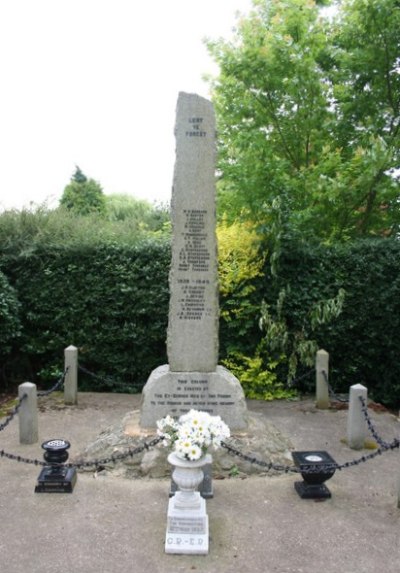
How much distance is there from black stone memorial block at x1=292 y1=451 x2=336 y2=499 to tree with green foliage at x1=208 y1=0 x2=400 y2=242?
515cm

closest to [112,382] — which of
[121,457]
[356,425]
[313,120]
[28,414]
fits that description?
[28,414]

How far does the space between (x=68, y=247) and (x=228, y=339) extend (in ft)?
12.4

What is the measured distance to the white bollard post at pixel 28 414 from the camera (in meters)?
7.50

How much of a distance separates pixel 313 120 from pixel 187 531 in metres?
9.47

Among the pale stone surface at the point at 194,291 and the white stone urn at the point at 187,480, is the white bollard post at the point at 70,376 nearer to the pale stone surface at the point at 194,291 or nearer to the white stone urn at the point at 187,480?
the pale stone surface at the point at 194,291

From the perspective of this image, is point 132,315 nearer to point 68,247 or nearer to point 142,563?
point 68,247

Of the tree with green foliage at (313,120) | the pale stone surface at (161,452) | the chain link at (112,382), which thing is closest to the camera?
the pale stone surface at (161,452)

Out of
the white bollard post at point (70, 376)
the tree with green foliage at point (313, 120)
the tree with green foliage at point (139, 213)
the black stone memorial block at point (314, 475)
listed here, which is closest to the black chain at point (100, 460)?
the black stone memorial block at point (314, 475)

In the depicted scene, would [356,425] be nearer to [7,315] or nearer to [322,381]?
[322,381]

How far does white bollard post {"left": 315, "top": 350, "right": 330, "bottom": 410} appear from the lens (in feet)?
→ 31.3

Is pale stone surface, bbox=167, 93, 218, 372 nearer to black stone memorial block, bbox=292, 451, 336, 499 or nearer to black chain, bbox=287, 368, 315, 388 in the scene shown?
black stone memorial block, bbox=292, 451, 336, 499

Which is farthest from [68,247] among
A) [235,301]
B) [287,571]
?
[287,571]

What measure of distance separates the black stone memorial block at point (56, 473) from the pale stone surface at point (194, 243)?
1.91 meters

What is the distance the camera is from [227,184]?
1198 cm
